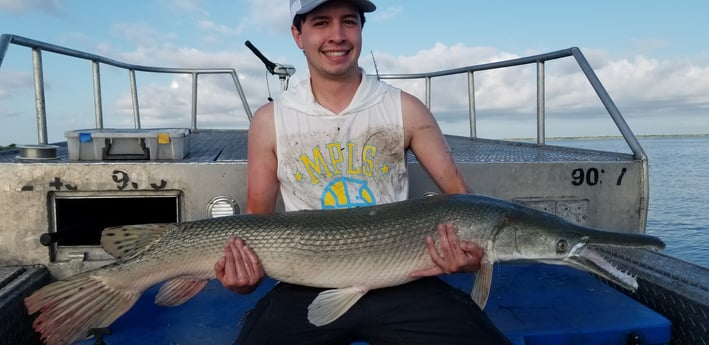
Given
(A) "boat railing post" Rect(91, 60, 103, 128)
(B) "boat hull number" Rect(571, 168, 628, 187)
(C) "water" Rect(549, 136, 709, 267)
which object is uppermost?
(A) "boat railing post" Rect(91, 60, 103, 128)

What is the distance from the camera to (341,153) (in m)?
3.27

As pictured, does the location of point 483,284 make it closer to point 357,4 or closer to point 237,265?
point 237,265

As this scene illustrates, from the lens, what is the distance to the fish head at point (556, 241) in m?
2.66

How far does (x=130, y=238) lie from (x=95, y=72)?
352 centimetres

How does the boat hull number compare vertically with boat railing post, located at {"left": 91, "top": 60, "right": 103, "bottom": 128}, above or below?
below

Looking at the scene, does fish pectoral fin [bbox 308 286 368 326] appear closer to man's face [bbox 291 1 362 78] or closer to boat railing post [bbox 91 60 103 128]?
man's face [bbox 291 1 362 78]

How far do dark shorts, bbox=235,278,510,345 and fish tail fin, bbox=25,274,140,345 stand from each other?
2.25 ft

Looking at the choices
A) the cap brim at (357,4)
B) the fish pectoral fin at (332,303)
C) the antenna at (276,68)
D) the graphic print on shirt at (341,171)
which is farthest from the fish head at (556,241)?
the antenna at (276,68)

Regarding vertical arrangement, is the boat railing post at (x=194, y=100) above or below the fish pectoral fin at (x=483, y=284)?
above

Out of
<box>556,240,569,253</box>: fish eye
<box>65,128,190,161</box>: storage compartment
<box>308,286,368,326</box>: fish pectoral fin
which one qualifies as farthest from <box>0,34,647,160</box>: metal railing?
<box>308,286,368,326</box>: fish pectoral fin

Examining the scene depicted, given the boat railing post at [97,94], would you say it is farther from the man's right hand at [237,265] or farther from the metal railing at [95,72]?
the man's right hand at [237,265]

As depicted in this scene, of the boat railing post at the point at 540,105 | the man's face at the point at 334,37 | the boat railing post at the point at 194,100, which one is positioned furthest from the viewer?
the boat railing post at the point at 194,100

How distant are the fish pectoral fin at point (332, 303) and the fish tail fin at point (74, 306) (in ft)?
3.17

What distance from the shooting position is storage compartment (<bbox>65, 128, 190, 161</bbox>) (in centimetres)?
385
